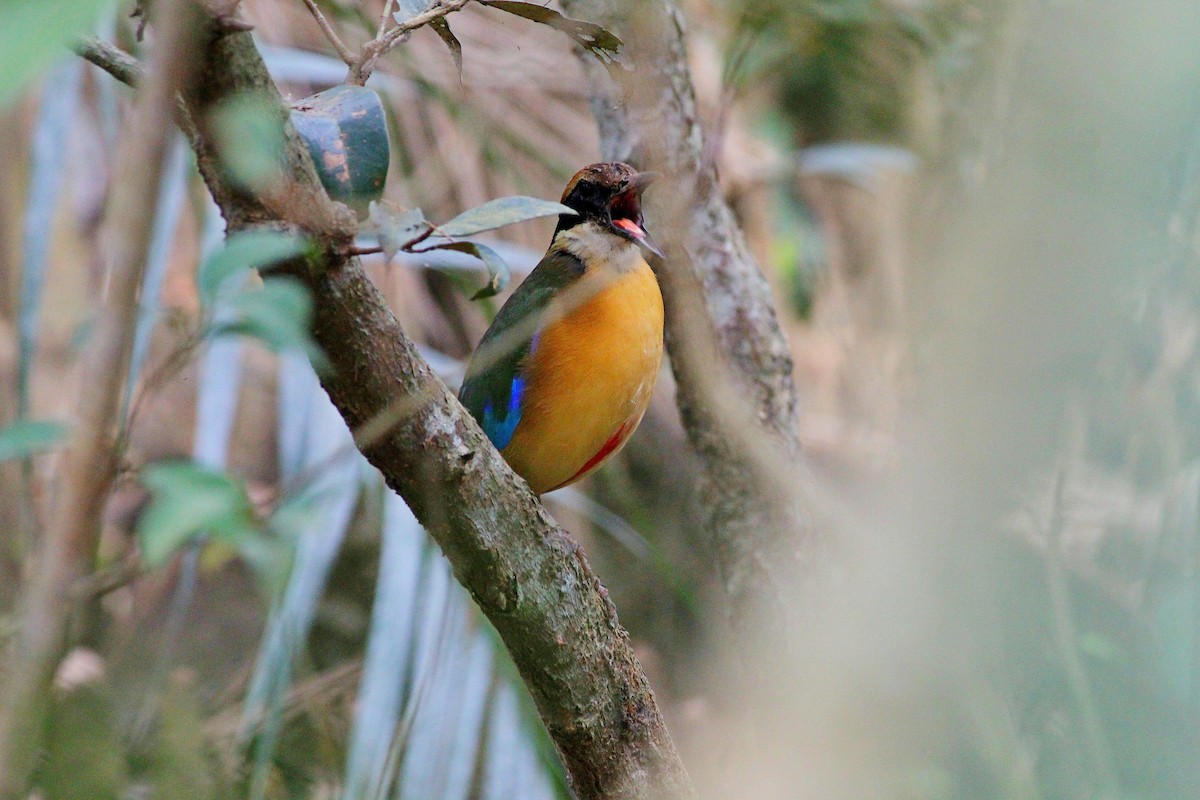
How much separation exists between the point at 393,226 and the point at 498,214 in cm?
26

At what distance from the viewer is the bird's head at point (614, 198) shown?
2.85m

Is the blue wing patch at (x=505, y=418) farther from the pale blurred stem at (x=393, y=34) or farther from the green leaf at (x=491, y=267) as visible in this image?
the pale blurred stem at (x=393, y=34)

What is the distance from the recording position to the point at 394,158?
15.1 feet

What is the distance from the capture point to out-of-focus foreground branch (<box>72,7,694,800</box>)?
1.44 metres

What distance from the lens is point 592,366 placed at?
2561 millimetres

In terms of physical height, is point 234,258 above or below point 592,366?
above

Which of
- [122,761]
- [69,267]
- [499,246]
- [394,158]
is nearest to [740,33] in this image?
[499,246]

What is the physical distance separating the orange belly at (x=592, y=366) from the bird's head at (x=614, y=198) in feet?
0.83

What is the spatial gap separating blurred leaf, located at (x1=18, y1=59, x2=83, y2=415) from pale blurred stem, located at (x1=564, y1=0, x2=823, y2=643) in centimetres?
152

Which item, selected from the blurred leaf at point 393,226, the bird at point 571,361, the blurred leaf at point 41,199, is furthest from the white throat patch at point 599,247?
the blurred leaf at point 41,199

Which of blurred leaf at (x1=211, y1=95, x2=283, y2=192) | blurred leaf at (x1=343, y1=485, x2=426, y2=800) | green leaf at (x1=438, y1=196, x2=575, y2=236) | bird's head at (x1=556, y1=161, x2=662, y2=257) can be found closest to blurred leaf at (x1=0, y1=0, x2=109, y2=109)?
blurred leaf at (x1=211, y1=95, x2=283, y2=192)

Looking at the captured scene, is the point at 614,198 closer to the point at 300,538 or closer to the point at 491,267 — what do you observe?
the point at 491,267

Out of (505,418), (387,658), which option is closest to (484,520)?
(505,418)

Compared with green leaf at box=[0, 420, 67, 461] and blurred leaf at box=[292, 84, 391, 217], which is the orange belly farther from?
green leaf at box=[0, 420, 67, 461]
